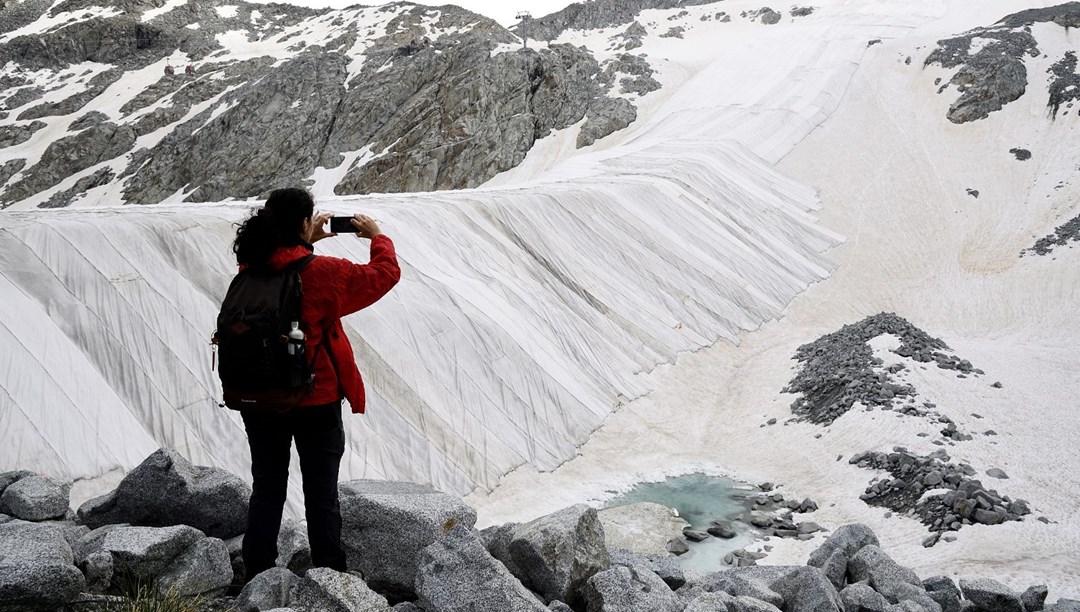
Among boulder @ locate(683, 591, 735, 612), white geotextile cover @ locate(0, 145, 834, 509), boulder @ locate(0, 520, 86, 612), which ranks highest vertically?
boulder @ locate(0, 520, 86, 612)

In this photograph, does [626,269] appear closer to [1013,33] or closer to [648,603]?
[648,603]

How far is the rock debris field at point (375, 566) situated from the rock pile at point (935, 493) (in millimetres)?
2894

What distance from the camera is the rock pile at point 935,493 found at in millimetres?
9250

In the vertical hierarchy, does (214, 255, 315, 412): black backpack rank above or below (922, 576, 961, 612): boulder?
above

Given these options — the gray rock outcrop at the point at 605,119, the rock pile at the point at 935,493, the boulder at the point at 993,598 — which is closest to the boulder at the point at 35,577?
the boulder at the point at 993,598

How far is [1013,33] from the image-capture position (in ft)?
139

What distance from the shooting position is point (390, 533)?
16.2 feet

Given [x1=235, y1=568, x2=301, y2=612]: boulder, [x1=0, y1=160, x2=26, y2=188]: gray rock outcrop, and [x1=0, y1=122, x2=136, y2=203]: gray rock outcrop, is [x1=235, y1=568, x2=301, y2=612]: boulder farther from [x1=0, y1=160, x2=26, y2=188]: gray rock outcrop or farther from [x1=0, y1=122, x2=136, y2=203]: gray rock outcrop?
[x1=0, y1=160, x2=26, y2=188]: gray rock outcrop

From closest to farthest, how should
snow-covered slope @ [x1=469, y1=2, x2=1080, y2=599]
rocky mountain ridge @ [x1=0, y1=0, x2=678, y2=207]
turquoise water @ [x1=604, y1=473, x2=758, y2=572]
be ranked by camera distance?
turquoise water @ [x1=604, y1=473, x2=758, y2=572] → snow-covered slope @ [x1=469, y1=2, x2=1080, y2=599] → rocky mountain ridge @ [x1=0, y1=0, x2=678, y2=207]

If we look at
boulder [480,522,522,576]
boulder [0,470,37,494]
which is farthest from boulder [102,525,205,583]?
boulder [480,522,522,576]

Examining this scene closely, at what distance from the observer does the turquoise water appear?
9844 millimetres

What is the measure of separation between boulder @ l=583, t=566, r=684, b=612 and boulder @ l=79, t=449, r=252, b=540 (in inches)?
101

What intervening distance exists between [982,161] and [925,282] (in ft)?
41.3

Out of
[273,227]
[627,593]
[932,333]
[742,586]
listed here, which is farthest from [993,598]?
[932,333]
